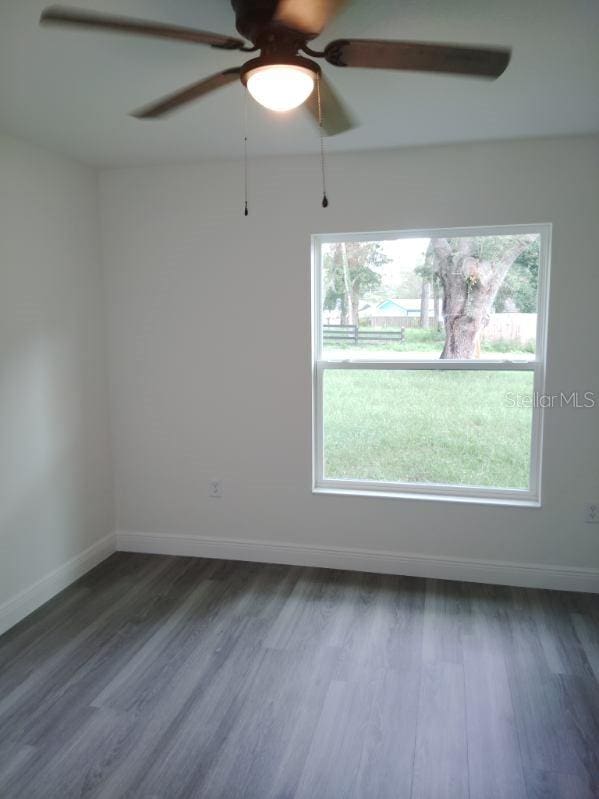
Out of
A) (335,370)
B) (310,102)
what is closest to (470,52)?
(310,102)

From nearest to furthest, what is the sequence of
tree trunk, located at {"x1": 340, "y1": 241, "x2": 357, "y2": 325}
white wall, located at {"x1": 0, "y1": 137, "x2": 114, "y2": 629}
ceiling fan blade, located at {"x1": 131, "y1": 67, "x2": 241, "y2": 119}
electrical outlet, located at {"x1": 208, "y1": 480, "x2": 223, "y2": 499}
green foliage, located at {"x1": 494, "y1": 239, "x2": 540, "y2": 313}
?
ceiling fan blade, located at {"x1": 131, "y1": 67, "x2": 241, "y2": 119} < white wall, located at {"x1": 0, "y1": 137, "x2": 114, "y2": 629} < green foliage, located at {"x1": 494, "y1": 239, "x2": 540, "y2": 313} < tree trunk, located at {"x1": 340, "y1": 241, "x2": 357, "y2": 325} < electrical outlet, located at {"x1": 208, "y1": 480, "x2": 223, "y2": 499}

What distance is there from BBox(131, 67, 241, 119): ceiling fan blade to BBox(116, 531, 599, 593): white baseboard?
2.56 meters

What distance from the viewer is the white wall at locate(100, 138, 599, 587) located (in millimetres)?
3031

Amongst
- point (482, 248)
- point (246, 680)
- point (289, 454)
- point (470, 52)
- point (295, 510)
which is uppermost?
point (470, 52)

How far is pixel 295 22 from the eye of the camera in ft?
4.70

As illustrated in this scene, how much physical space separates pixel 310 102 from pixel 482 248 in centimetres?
166

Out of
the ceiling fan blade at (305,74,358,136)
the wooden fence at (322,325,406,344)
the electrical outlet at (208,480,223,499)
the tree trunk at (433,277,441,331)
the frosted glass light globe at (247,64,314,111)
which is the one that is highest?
the ceiling fan blade at (305,74,358,136)

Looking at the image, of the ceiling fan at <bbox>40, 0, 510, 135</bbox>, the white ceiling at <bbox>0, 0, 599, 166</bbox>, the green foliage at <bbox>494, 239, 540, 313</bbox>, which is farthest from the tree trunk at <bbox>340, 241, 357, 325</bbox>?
the ceiling fan at <bbox>40, 0, 510, 135</bbox>

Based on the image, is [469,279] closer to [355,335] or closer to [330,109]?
[355,335]

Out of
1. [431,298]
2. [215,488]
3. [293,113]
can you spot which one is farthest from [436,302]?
[215,488]

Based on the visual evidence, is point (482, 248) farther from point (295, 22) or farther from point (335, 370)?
point (295, 22)

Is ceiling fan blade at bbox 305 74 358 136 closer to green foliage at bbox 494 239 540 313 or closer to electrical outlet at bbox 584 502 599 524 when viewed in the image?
green foliage at bbox 494 239 540 313

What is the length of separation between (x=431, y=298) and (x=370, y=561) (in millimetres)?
1637

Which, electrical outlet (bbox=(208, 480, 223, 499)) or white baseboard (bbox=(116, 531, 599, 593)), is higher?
electrical outlet (bbox=(208, 480, 223, 499))
